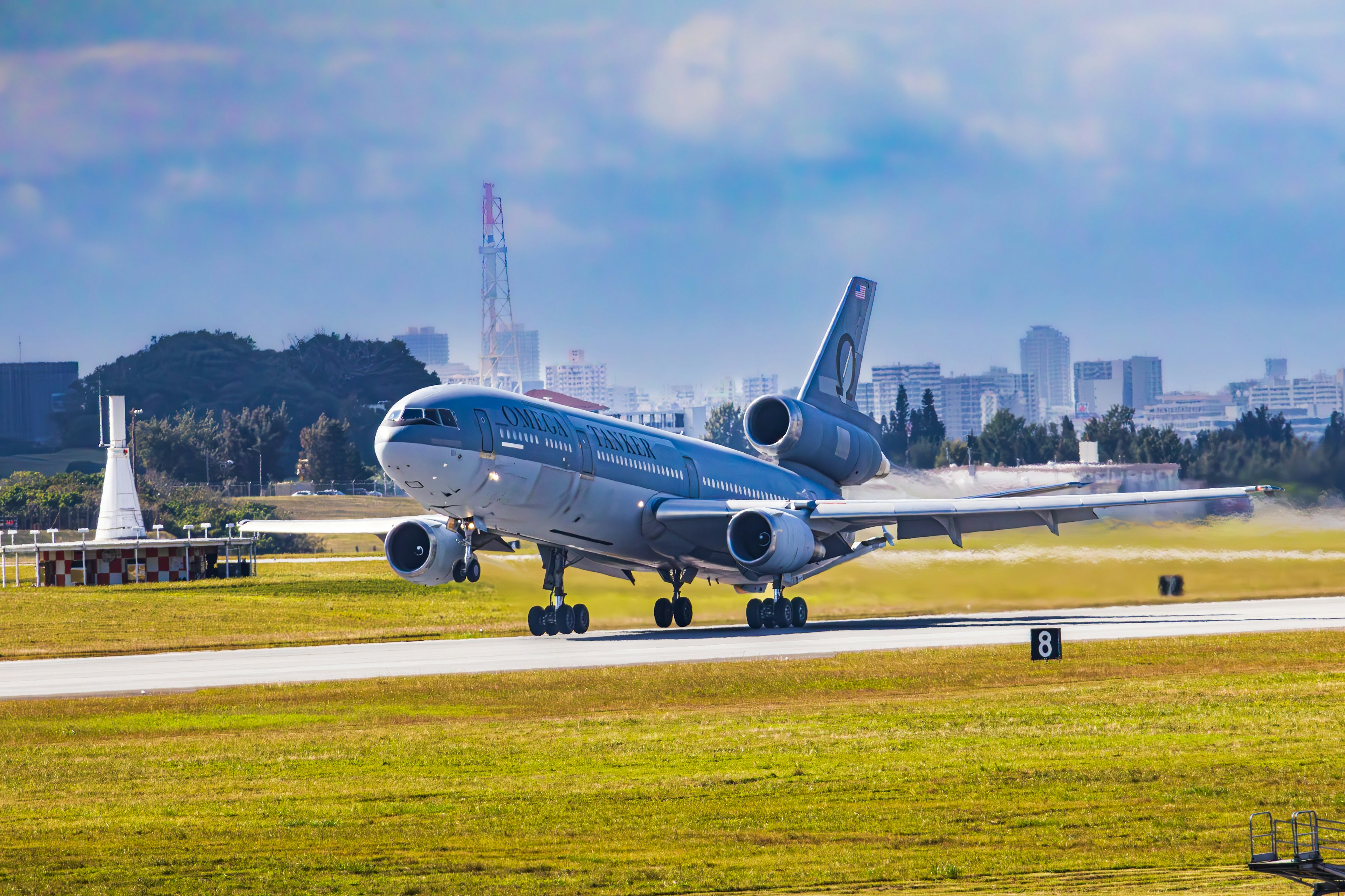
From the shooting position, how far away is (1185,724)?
22.4 metres

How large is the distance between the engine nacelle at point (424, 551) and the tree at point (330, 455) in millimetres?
152921

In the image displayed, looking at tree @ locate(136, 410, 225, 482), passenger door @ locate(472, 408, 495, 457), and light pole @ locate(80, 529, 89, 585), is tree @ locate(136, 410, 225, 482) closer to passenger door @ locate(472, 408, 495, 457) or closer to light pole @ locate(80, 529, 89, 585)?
light pole @ locate(80, 529, 89, 585)

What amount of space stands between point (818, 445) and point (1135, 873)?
38.3m

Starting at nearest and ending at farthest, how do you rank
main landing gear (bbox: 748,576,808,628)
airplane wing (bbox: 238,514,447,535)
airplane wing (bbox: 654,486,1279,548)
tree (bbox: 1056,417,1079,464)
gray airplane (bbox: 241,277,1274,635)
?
gray airplane (bbox: 241,277,1274,635)
airplane wing (bbox: 654,486,1279,548)
airplane wing (bbox: 238,514,447,535)
main landing gear (bbox: 748,576,808,628)
tree (bbox: 1056,417,1079,464)

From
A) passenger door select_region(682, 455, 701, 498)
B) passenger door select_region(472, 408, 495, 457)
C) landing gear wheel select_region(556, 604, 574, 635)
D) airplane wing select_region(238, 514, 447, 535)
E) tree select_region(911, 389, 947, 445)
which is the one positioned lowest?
landing gear wheel select_region(556, 604, 574, 635)

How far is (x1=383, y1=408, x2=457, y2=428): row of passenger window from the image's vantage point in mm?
37094

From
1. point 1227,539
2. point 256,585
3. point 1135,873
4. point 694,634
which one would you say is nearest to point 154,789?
point 1135,873

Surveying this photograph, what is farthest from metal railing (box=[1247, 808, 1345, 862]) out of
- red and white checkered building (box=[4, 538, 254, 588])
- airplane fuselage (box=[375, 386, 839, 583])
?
red and white checkered building (box=[4, 538, 254, 588])

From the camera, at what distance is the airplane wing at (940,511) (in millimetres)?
43031

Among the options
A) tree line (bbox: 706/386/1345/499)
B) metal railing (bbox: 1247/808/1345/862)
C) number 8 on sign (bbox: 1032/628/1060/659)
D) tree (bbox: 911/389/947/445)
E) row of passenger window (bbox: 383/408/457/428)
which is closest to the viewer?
metal railing (bbox: 1247/808/1345/862)

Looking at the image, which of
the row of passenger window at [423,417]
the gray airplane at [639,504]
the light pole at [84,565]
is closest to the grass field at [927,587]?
the gray airplane at [639,504]

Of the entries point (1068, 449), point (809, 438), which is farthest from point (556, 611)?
point (1068, 449)

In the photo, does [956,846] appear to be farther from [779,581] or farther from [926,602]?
[926,602]

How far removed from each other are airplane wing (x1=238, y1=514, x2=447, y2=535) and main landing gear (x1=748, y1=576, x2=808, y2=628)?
31.8ft
